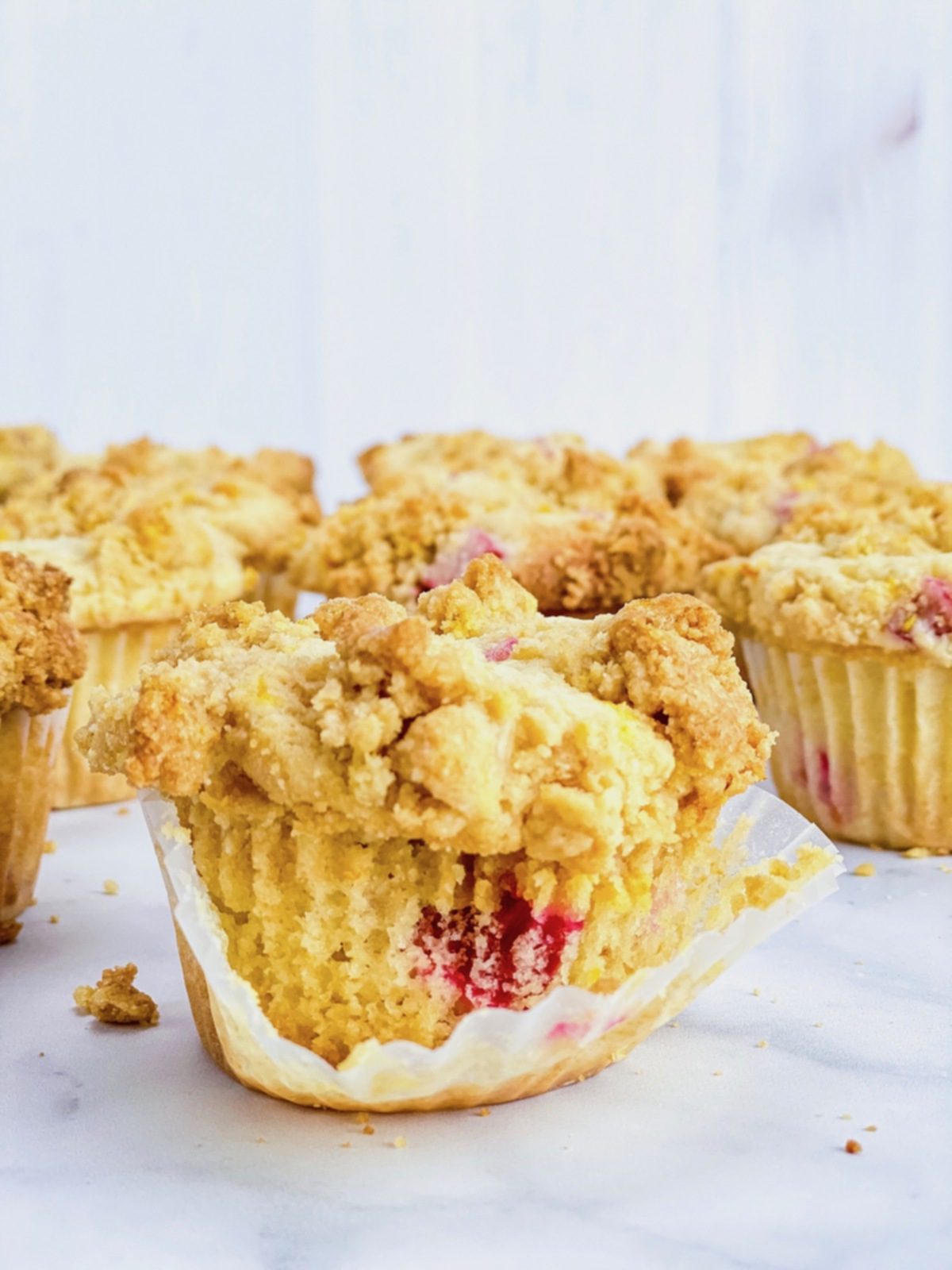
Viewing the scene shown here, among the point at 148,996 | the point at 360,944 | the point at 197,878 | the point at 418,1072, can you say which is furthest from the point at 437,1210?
the point at 148,996

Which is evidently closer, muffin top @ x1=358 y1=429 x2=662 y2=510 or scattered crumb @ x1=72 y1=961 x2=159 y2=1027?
scattered crumb @ x1=72 y1=961 x2=159 y2=1027

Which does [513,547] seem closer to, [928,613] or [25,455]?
[928,613]

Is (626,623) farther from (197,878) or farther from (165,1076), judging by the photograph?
(165,1076)

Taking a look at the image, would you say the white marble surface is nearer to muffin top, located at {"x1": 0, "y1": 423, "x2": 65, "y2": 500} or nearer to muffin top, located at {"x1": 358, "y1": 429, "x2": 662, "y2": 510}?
muffin top, located at {"x1": 358, "y1": 429, "x2": 662, "y2": 510}

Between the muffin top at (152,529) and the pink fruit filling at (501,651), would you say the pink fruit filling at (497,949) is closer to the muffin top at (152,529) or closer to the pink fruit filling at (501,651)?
the pink fruit filling at (501,651)

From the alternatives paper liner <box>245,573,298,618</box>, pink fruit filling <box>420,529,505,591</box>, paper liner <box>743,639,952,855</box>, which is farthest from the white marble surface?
paper liner <box>245,573,298,618</box>

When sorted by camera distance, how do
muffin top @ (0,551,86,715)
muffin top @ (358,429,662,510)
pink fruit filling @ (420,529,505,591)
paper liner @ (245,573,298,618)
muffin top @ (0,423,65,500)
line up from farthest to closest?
muffin top @ (0,423,65,500) → paper liner @ (245,573,298,618) → muffin top @ (358,429,662,510) → pink fruit filling @ (420,529,505,591) → muffin top @ (0,551,86,715)

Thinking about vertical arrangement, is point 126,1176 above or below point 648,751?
below
